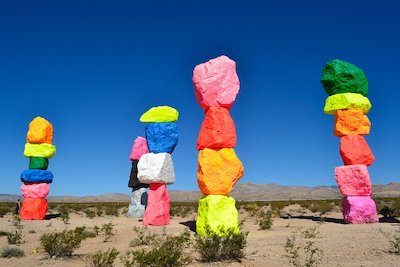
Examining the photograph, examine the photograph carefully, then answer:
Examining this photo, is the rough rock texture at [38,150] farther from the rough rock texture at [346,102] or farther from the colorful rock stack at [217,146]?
the rough rock texture at [346,102]

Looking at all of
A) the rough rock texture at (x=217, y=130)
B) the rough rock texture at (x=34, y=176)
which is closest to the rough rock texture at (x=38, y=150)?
the rough rock texture at (x=34, y=176)

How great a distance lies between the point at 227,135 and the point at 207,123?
0.75 metres

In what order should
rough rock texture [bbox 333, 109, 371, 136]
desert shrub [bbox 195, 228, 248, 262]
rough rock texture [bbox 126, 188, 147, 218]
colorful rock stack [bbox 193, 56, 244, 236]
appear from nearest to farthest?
1. desert shrub [bbox 195, 228, 248, 262]
2. colorful rock stack [bbox 193, 56, 244, 236]
3. rough rock texture [bbox 333, 109, 371, 136]
4. rough rock texture [bbox 126, 188, 147, 218]

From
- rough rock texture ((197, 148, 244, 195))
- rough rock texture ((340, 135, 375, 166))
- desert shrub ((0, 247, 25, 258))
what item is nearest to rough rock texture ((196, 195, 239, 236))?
rough rock texture ((197, 148, 244, 195))

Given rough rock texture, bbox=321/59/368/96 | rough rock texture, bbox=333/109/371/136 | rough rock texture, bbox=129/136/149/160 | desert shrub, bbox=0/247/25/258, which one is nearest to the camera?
desert shrub, bbox=0/247/25/258

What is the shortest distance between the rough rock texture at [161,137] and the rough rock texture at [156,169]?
321 millimetres

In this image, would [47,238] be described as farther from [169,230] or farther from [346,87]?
[346,87]

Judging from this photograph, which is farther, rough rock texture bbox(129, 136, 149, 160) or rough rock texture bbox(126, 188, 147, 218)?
rough rock texture bbox(129, 136, 149, 160)

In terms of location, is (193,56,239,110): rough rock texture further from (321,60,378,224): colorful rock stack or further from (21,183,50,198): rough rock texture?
(21,183,50,198): rough rock texture

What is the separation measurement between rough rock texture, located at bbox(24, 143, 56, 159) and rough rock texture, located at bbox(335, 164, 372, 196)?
1409cm

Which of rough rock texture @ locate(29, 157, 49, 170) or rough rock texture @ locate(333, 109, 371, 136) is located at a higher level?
rough rock texture @ locate(333, 109, 371, 136)

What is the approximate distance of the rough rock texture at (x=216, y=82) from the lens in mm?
12320

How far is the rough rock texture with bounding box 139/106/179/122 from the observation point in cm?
1571

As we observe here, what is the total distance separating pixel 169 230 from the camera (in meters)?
13.6
